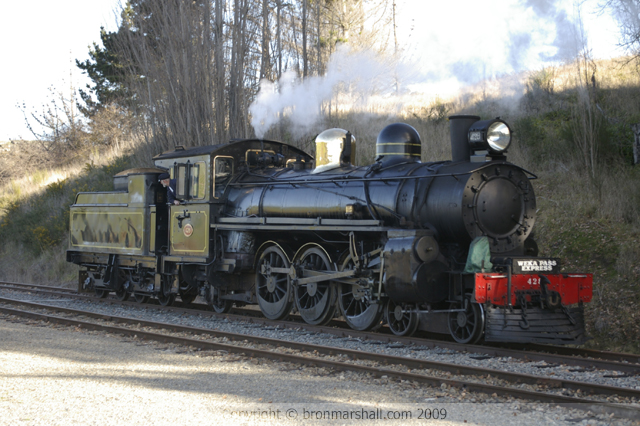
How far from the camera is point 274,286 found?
33.0 feet

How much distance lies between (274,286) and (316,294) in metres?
0.91

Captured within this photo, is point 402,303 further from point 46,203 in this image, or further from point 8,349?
point 46,203

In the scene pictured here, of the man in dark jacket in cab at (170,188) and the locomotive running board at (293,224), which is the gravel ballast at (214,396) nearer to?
the locomotive running board at (293,224)

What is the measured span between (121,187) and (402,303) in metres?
7.74

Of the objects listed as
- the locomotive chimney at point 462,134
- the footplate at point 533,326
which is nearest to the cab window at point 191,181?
the locomotive chimney at point 462,134

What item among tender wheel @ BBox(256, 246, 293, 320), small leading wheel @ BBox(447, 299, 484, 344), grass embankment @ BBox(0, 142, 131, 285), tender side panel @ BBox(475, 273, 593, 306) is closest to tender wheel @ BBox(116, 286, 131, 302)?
tender wheel @ BBox(256, 246, 293, 320)

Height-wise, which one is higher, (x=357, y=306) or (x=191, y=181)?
(x=191, y=181)

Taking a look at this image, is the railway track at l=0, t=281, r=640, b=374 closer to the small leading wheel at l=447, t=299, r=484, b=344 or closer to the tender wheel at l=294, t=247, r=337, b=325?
the small leading wheel at l=447, t=299, r=484, b=344

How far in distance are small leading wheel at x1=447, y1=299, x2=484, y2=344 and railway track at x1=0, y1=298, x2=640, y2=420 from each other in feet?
4.25

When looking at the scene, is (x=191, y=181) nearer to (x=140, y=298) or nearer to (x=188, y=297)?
(x=188, y=297)

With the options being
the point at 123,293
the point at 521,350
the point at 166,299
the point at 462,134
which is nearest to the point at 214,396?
the point at 521,350

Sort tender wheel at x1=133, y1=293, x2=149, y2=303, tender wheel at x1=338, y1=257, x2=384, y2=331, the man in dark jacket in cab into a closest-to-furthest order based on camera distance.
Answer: tender wheel at x1=338, y1=257, x2=384, y2=331
the man in dark jacket in cab
tender wheel at x1=133, y1=293, x2=149, y2=303

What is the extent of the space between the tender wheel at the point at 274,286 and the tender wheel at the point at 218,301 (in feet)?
2.98

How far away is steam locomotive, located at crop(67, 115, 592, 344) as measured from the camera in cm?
730
